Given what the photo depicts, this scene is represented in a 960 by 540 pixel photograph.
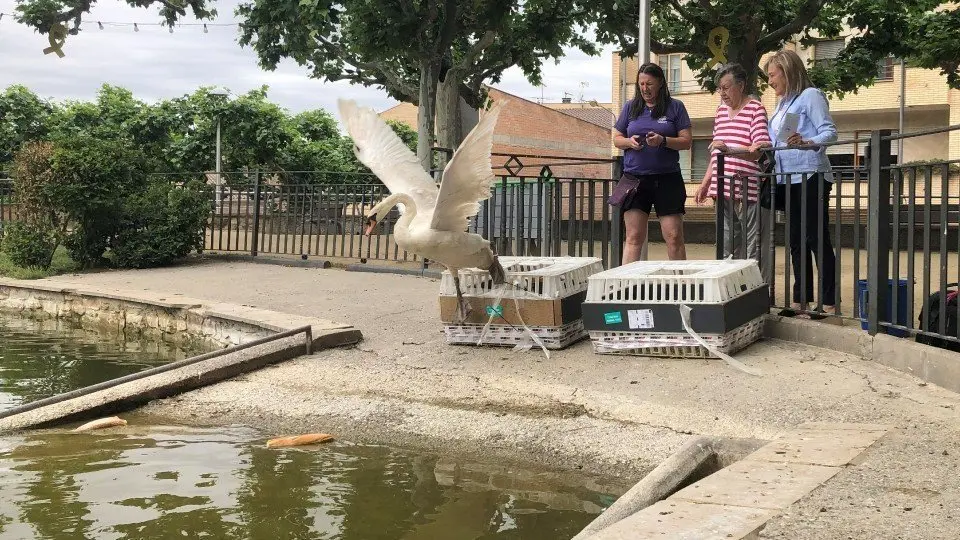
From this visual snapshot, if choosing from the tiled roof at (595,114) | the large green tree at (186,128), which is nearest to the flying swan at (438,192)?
the large green tree at (186,128)

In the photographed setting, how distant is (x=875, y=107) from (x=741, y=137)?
83.5 feet

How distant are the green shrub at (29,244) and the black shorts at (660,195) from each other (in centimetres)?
1008

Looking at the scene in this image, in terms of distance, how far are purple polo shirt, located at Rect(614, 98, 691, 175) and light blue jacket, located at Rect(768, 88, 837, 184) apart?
0.75 m

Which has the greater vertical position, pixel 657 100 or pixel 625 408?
pixel 657 100

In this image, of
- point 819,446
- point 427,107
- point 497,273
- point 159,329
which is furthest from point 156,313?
point 427,107

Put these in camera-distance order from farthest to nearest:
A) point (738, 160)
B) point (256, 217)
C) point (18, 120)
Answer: point (18, 120) → point (256, 217) → point (738, 160)

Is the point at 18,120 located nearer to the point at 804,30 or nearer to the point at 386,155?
the point at 804,30

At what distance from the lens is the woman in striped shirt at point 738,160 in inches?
278

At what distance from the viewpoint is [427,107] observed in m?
18.3

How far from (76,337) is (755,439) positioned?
26.3 ft

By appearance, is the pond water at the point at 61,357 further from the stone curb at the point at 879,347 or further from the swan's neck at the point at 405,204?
the stone curb at the point at 879,347

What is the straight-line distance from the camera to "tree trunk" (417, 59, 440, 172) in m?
17.3

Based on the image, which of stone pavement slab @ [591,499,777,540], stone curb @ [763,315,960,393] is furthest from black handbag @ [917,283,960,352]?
stone pavement slab @ [591,499,777,540]

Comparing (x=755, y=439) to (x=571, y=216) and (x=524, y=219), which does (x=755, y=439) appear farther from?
(x=524, y=219)
